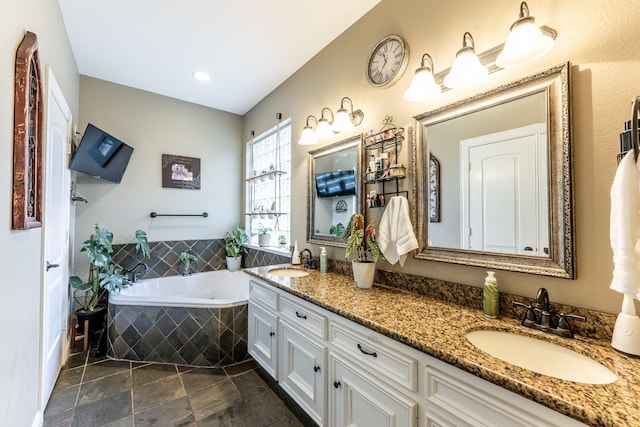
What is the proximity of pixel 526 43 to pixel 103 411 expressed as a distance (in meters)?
3.11

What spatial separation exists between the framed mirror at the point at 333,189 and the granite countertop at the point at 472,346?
1.97 feet

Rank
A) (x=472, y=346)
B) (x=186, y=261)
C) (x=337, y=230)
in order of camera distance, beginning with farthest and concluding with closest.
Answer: (x=186, y=261) → (x=337, y=230) → (x=472, y=346)

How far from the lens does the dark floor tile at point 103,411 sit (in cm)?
176

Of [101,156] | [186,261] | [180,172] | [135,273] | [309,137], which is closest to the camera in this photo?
[309,137]

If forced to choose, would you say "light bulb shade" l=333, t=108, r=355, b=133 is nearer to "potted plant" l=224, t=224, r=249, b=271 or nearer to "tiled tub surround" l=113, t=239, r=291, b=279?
"tiled tub surround" l=113, t=239, r=291, b=279

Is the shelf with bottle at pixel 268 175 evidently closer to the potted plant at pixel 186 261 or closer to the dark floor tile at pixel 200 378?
the potted plant at pixel 186 261

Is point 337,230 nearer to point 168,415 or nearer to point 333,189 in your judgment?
point 333,189

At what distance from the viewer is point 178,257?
345 centimetres

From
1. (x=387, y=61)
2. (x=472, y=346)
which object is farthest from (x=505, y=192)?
(x=387, y=61)

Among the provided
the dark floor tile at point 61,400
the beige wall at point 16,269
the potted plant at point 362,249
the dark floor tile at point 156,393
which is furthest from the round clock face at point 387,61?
the dark floor tile at point 61,400

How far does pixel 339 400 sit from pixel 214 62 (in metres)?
2.91

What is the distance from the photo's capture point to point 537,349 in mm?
1056

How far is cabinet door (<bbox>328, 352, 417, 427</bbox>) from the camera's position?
1.11 metres

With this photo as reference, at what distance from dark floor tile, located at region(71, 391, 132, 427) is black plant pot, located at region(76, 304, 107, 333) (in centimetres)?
99
